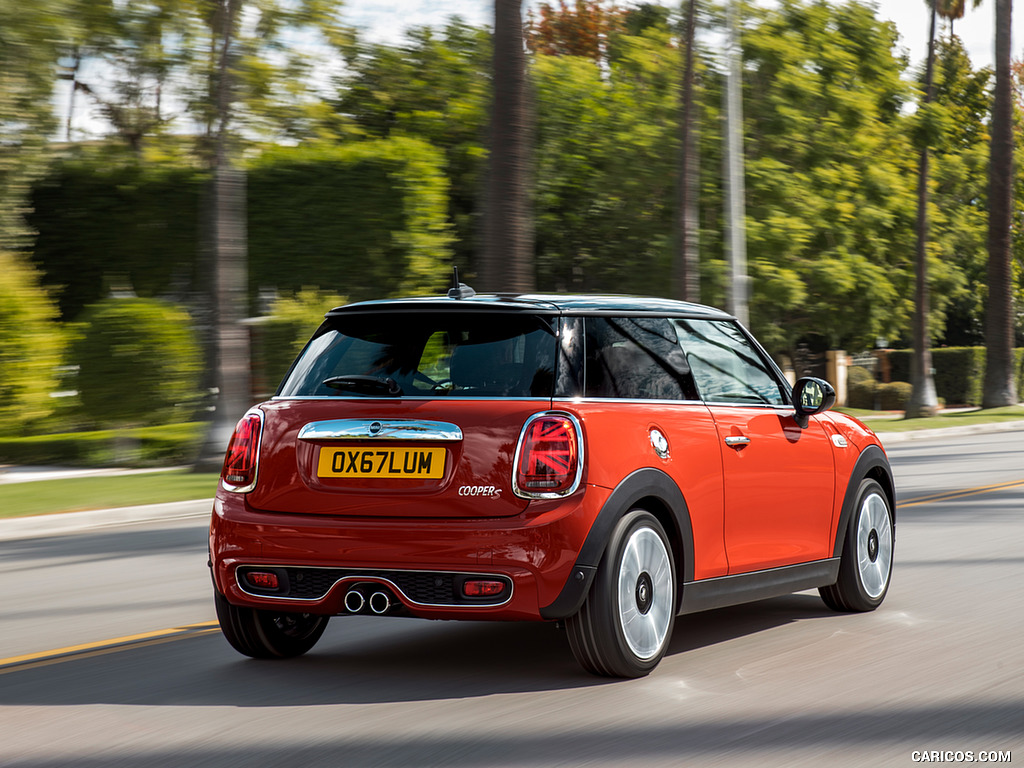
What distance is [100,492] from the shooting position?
15.4 meters

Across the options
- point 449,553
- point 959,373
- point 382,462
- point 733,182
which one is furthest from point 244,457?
point 959,373

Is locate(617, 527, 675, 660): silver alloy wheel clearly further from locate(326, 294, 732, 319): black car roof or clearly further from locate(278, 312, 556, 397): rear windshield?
locate(326, 294, 732, 319): black car roof

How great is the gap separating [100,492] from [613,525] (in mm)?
11345

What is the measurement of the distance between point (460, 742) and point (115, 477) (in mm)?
13824

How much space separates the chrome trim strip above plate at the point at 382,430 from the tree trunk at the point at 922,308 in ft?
94.1

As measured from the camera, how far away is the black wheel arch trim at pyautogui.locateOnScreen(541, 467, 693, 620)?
5.16 m

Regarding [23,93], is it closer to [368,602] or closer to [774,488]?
[774,488]

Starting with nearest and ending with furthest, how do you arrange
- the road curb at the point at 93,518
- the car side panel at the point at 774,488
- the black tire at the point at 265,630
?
the black tire at the point at 265,630 < the car side panel at the point at 774,488 < the road curb at the point at 93,518

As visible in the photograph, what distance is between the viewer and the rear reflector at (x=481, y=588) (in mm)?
5152

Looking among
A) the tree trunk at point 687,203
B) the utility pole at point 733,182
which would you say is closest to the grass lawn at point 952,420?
the utility pole at point 733,182

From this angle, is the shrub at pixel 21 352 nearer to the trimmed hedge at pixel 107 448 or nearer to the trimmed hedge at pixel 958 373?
the trimmed hedge at pixel 107 448

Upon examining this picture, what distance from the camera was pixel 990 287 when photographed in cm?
3369

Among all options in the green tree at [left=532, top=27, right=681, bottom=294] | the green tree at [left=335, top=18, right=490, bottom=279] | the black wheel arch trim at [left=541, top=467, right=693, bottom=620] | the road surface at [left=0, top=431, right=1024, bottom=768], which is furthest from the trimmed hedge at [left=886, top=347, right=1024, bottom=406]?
the black wheel arch trim at [left=541, top=467, right=693, bottom=620]

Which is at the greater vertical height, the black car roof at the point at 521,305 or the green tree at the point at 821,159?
the green tree at the point at 821,159
